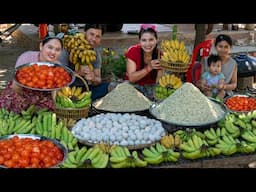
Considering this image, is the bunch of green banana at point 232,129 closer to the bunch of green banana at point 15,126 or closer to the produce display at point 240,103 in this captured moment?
the produce display at point 240,103

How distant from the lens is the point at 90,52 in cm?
507

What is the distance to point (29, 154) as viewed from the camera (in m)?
3.60

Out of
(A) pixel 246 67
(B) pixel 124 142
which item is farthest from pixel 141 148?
(A) pixel 246 67

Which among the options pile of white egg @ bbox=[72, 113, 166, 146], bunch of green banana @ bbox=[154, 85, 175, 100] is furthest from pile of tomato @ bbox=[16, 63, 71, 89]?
bunch of green banana @ bbox=[154, 85, 175, 100]

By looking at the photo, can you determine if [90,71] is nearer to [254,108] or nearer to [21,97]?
[21,97]

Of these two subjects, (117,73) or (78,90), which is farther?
(117,73)

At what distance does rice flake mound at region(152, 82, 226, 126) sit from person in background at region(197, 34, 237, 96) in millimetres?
857

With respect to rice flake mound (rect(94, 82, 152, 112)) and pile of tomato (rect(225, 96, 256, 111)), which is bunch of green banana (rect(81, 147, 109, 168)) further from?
pile of tomato (rect(225, 96, 256, 111))

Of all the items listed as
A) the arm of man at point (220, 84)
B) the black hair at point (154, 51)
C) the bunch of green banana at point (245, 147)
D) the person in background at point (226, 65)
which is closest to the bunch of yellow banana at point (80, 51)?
the black hair at point (154, 51)

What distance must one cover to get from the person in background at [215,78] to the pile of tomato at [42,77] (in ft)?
5.37

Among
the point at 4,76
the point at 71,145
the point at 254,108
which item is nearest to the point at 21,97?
the point at 71,145

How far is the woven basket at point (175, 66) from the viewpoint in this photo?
4.93 meters

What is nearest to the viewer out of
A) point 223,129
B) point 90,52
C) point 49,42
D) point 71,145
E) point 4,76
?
point 71,145
